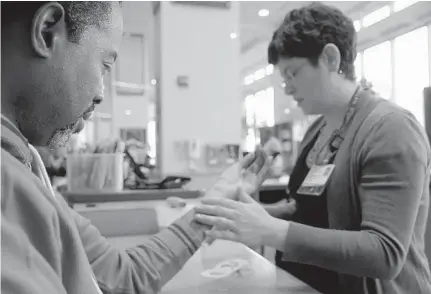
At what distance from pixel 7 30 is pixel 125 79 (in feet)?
22.9

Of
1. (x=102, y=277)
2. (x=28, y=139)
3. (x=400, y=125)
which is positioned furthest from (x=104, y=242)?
(x=400, y=125)

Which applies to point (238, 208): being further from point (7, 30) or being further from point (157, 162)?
point (157, 162)

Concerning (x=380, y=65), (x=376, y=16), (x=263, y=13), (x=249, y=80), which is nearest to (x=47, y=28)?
(x=263, y=13)

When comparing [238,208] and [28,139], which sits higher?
[28,139]

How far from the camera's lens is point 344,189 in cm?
111

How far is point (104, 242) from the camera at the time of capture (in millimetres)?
999

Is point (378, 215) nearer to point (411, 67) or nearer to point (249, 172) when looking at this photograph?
point (249, 172)

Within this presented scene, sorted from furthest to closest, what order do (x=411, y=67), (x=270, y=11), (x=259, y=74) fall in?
(x=259, y=74) → (x=411, y=67) → (x=270, y=11)

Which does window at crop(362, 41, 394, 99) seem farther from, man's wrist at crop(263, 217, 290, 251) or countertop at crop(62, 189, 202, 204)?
man's wrist at crop(263, 217, 290, 251)

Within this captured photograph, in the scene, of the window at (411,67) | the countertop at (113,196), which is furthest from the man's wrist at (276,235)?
the window at (411,67)

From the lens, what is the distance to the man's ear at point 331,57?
1232 millimetres

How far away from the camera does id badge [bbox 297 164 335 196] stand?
1.16 meters

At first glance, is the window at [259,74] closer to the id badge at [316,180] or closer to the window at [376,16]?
the window at [376,16]

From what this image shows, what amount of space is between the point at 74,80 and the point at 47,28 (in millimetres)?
70
